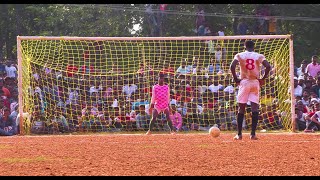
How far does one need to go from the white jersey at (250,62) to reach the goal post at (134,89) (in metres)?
5.88

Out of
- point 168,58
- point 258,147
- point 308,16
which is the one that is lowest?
point 258,147

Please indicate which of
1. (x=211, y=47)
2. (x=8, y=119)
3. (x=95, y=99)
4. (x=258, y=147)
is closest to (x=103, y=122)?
(x=95, y=99)

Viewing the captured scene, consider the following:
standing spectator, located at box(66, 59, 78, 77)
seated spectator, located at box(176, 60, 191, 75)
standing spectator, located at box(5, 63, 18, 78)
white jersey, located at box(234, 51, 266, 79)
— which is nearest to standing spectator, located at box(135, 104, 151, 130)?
seated spectator, located at box(176, 60, 191, 75)

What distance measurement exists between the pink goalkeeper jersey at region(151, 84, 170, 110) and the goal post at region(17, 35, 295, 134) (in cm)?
234

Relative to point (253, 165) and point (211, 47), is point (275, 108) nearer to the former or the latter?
point (211, 47)

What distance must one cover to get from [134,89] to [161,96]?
346 centimetres

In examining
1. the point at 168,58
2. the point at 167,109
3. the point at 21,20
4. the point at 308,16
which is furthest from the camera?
the point at 21,20

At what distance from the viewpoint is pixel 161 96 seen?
19578mm

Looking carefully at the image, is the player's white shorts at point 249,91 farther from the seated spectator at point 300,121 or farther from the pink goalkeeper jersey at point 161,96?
the seated spectator at point 300,121

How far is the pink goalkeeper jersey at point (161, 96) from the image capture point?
19.5m

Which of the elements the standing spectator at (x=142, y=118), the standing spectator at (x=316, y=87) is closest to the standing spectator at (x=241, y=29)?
the standing spectator at (x=316, y=87)

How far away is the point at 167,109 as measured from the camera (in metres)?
19.6

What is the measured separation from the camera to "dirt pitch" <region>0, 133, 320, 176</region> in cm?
875

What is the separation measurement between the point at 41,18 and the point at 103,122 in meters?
14.3
